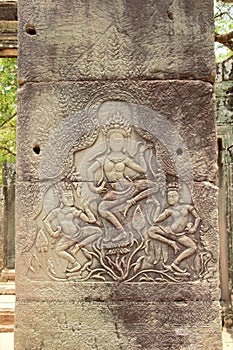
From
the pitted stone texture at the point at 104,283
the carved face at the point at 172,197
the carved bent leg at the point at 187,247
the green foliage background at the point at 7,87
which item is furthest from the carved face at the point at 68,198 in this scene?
the green foliage background at the point at 7,87

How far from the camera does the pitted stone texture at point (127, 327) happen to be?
4.14 m

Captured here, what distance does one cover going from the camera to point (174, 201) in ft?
13.9

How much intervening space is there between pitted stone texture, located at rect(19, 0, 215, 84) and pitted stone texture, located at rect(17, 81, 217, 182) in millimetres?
99

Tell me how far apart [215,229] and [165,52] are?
1.53 m

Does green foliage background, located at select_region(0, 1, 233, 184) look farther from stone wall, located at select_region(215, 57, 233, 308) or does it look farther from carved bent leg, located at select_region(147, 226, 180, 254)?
carved bent leg, located at select_region(147, 226, 180, 254)

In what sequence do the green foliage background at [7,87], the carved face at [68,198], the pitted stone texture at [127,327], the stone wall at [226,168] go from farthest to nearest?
the green foliage background at [7,87], the stone wall at [226,168], the carved face at [68,198], the pitted stone texture at [127,327]

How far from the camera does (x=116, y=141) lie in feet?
14.1

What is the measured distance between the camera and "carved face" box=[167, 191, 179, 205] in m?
4.23

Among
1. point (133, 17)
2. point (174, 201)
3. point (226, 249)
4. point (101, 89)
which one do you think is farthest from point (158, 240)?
point (226, 249)

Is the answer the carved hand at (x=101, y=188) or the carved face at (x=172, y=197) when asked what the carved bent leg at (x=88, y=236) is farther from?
the carved face at (x=172, y=197)

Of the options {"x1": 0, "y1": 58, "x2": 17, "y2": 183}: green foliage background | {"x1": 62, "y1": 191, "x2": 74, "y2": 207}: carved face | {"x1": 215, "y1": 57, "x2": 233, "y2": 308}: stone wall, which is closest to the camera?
{"x1": 62, "y1": 191, "x2": 74, "y2": 207}: carved face

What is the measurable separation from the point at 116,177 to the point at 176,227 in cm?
64

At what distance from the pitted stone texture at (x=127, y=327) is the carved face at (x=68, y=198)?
0.82 metres

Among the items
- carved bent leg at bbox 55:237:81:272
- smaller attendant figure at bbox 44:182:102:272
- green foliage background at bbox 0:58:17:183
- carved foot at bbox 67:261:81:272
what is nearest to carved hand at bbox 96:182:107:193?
smaller attendant figure at bbox 44:182:102:272
